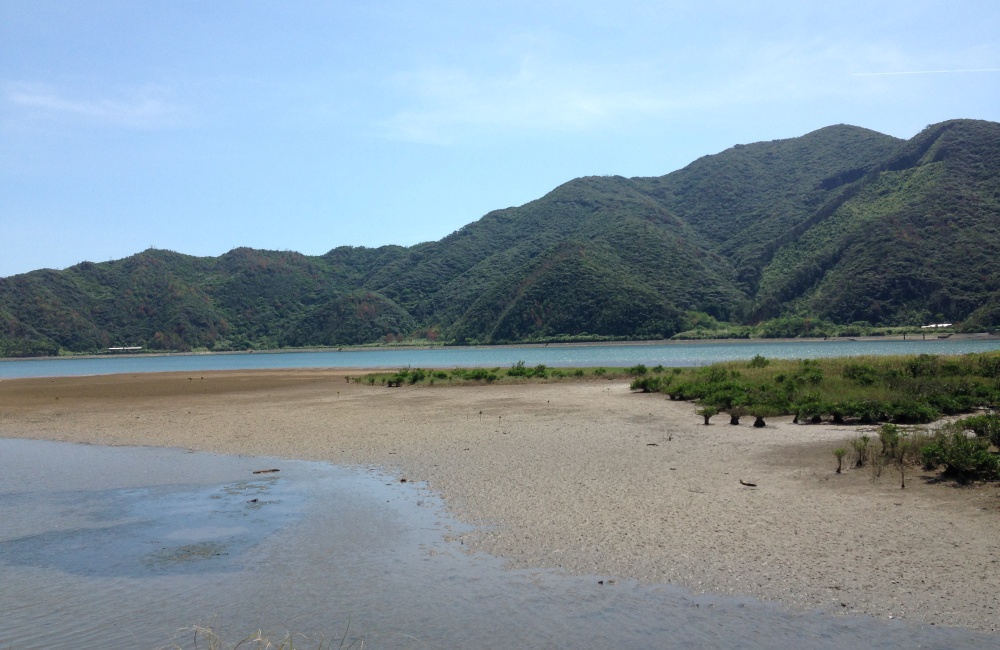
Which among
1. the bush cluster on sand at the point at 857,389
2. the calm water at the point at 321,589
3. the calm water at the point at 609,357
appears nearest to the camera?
the calm water at the point at 321,589

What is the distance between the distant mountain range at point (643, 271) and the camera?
9569 cm

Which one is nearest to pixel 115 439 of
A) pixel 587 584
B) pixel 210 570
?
pixel 210 570

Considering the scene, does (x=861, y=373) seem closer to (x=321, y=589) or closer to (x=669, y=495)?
(x=669, y=495)

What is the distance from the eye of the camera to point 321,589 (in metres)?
7.41

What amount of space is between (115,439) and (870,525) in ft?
60.8

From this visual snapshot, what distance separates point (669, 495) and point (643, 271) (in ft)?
397

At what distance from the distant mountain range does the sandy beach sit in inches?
3124

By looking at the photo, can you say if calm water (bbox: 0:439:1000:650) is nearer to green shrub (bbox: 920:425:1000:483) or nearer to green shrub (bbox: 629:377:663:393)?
green shrub (bbox: 920:425:1000:483)

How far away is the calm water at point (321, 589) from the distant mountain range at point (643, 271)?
8807 cm

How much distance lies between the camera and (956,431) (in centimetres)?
1168

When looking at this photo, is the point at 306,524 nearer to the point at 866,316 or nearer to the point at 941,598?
the point at 941,598

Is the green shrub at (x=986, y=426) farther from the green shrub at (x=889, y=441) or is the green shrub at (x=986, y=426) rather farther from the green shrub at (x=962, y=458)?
the green shrub at (x=889, y=441)

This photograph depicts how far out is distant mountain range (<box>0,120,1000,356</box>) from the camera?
95.7m

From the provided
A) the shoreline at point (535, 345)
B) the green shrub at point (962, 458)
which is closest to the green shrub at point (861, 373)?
the green shrub at point (962, 458)
